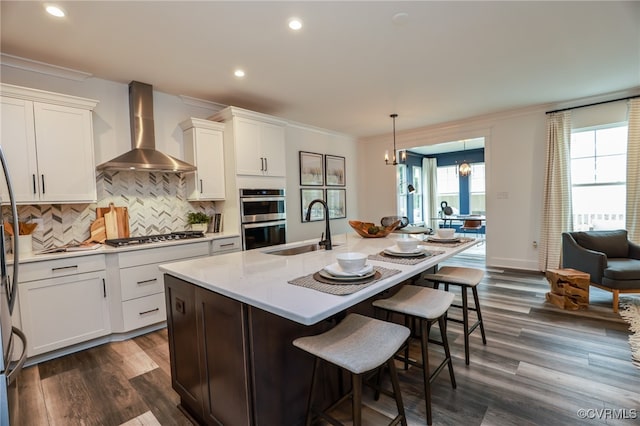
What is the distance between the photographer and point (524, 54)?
2857 mm

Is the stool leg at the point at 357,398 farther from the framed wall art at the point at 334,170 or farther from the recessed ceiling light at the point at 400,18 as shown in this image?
the framed wall art at the point at 334,170

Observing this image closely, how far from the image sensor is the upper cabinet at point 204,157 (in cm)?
356

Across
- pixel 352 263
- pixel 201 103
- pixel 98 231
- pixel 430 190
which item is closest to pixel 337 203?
pixel 201 103

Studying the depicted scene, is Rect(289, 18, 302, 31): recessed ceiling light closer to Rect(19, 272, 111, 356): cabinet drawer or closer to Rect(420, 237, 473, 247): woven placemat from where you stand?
Rect(420, 237, 473, 247): woven placemat

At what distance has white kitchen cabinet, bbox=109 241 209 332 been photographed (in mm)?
2770

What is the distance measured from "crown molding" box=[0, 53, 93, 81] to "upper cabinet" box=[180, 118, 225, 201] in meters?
1.05

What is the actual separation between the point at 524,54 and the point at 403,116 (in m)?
2.14

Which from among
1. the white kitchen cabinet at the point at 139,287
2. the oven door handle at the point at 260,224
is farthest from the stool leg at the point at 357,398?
the oven door handle at the point at 260,224

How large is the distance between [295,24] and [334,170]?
3834mm

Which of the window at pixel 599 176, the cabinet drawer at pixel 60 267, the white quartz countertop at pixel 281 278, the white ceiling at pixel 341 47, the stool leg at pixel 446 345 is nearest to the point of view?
the white quartz countertop at pixel 281 278

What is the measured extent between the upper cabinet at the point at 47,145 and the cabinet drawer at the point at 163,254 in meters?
0.68

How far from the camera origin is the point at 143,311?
2.91m

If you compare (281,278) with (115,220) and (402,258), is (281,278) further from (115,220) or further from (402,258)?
(115,220)

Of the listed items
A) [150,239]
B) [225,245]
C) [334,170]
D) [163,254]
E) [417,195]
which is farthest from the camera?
[417,195]
